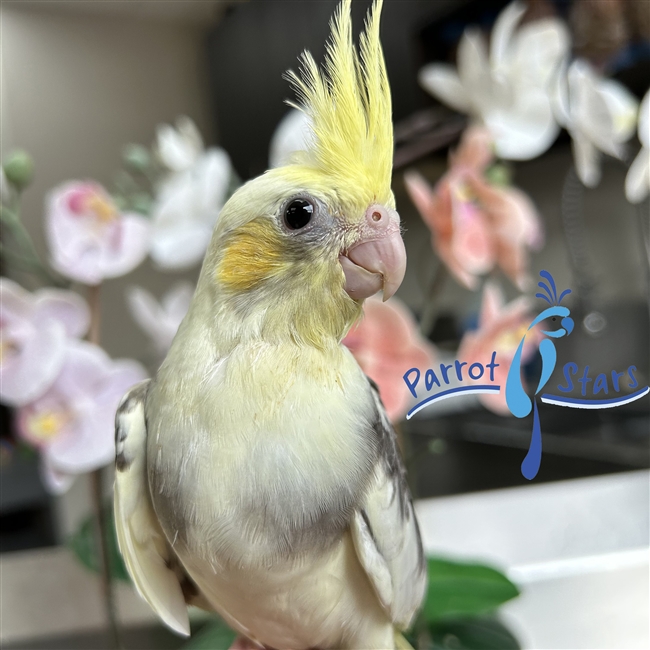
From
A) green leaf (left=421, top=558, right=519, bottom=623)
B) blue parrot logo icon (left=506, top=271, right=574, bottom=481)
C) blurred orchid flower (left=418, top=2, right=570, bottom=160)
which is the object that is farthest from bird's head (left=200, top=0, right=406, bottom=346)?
green leaf (left=421, top=558, right=519, bottom=623)

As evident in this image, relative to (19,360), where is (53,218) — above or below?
above

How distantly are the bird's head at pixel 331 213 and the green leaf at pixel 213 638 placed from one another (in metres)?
0.29

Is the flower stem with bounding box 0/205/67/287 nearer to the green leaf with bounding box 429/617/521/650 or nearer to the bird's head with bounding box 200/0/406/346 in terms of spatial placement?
the bird's head with bounding box 200/0/406/346

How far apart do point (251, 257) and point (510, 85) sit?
320 mm

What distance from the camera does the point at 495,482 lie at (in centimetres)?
59

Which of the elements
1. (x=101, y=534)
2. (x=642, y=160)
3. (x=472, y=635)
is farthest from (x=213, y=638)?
(x=642, y=160)

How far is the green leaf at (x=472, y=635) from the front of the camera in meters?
0.49

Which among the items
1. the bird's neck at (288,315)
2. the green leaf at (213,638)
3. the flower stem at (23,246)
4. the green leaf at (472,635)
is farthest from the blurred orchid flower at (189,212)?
the green leaf at (472,635)

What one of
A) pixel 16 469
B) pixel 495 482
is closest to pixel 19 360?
pixel 16 469

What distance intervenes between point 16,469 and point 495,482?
2.06 feet

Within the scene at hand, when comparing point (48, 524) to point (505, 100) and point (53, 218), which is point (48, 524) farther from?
point (505, 100)

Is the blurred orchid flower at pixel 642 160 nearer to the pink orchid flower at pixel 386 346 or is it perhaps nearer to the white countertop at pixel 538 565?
the pink orchid flower at pixel 386 346

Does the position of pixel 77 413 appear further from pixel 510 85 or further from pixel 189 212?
pixel 510 85

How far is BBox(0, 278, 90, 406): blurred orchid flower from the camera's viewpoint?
16.3 inches
